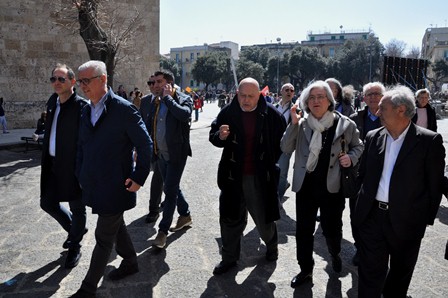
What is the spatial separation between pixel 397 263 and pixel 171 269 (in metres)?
1.97

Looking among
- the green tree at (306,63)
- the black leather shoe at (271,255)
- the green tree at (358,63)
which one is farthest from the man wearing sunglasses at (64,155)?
the green tree at (358,63)

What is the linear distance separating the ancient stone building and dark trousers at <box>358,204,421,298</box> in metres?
13.3

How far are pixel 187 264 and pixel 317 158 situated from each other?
162cm

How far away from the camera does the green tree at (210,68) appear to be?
61219 mm

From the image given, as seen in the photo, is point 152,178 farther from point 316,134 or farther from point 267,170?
point 316,134

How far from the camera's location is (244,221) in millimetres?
3713

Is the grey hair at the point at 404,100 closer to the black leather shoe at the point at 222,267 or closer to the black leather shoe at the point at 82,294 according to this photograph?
the black leather shoe at the point at 222,267

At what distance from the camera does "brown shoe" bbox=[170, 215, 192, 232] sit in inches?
183

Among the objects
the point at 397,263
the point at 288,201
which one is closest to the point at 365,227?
the point at 397,263

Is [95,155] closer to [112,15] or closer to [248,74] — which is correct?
[112,15]

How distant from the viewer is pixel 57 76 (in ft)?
11.9

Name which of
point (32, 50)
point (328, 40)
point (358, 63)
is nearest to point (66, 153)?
point (32, 50)

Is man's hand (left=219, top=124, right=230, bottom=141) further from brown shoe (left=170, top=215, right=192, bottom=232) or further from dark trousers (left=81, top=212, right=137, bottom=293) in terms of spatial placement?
brown shoe (left=170, top=215, right=192, bottom=232)

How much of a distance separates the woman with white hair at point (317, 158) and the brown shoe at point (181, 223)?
1743 millimetres
